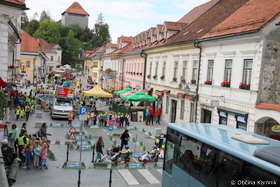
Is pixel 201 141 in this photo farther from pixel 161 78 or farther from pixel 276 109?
pixel 161 78

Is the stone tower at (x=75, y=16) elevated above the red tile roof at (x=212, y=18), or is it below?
above

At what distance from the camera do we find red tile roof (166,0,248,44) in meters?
25.7

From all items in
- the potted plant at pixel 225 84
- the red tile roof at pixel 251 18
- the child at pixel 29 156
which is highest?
the red tile roof at pixel 251 18

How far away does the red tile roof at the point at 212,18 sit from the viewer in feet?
84.2

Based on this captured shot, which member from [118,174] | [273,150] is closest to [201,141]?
[273,150]

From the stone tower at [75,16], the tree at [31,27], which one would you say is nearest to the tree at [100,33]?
the stone tower at [75,16]

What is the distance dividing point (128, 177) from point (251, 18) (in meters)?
12.0

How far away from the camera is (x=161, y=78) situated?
106 ft

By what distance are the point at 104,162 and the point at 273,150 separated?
9.43m

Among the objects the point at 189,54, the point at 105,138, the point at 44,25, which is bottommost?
the point at 105,138

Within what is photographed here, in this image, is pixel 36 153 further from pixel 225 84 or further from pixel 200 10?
pixel 200 10

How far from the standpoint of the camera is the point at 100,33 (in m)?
143

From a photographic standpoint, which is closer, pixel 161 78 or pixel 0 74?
pixel 0 74

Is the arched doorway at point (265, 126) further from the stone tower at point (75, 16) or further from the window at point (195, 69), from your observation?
the stone tower at point (75, 16)
